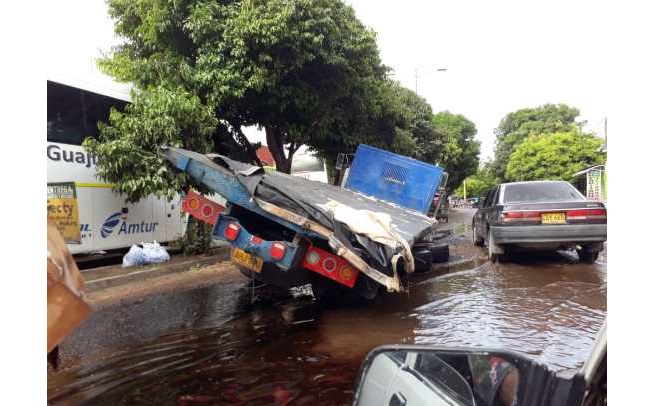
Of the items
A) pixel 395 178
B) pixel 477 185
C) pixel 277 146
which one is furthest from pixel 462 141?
pixel 477 185

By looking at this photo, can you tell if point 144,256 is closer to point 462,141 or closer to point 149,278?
point 149,278

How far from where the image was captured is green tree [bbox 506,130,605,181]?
2697 centimetres

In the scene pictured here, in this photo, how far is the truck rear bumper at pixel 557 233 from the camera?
6516 mm

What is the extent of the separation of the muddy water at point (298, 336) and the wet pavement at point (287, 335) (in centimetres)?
1

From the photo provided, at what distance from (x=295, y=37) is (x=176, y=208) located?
455cm

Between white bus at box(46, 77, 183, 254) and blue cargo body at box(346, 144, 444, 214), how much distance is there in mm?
4543

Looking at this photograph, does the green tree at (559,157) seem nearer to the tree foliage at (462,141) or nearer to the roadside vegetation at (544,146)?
the roadside vegetation at (544,146)

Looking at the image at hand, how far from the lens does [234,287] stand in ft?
21.3

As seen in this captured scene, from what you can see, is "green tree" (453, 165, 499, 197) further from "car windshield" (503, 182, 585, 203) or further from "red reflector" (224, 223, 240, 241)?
"red reflector" (224, 223, 240, 241)

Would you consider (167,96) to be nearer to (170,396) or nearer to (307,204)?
(307,204)

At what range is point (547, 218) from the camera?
6.64 m

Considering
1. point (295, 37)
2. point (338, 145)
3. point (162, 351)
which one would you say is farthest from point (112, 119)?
point (338, 145)

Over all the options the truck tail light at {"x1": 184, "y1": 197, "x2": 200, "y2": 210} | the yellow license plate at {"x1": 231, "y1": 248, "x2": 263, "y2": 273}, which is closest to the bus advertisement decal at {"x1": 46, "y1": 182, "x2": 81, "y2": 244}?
the truck tail light at {"x1": 184, "y1": 197, "x2": 200, "y2": 210}

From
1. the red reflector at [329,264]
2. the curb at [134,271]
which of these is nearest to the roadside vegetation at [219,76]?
the curb at [134,271]
